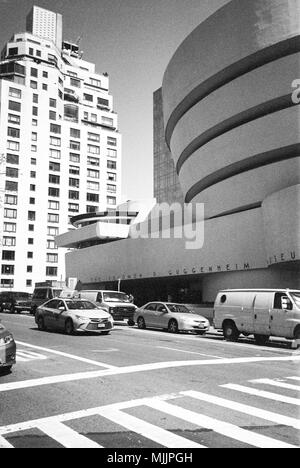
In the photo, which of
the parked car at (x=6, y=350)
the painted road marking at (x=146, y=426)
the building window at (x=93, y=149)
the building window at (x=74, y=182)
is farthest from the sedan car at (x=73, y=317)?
the building window at (x=93, y=149)

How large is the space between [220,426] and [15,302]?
111 feet

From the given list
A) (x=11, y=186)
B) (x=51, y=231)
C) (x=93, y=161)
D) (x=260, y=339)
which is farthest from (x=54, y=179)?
(x=260, y=339)

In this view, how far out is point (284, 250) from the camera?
2781 centimetres

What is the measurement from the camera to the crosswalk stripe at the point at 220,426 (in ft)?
16.7

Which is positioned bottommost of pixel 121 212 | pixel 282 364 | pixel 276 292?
pixel 282 364

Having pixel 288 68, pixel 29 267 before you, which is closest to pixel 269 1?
pixel 288 68

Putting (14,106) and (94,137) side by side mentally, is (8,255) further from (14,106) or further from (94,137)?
(94,137)

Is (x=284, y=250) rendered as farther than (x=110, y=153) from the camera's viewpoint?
No

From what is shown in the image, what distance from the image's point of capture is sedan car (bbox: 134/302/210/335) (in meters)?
20.9

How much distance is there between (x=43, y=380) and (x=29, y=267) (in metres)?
72.2

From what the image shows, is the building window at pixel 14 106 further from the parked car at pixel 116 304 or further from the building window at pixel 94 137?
the parked car at pixel 116 304

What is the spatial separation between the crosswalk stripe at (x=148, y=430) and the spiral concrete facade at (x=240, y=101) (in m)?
28.1

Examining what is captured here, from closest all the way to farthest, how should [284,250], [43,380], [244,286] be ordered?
[43,380]
[284,250]
[244,286]
